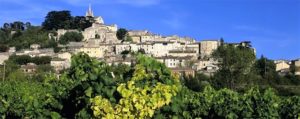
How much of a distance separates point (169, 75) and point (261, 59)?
7077 cm

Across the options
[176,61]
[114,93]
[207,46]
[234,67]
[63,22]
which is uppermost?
[63,22]

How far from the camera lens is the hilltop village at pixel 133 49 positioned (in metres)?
82.2

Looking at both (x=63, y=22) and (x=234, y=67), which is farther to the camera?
(x=63, y=22)

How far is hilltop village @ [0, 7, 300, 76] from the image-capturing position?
82.2 m

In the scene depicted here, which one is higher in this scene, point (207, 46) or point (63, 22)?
point (63, 22)

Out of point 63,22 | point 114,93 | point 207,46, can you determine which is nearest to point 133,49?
point 207,46

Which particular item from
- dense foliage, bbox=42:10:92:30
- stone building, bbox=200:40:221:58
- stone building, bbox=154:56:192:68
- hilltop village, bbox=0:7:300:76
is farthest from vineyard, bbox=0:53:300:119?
dense foliage, bbox=42:10:92:30

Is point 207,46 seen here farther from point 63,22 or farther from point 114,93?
point 114,93

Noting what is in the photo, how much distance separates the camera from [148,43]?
9112 centimetres

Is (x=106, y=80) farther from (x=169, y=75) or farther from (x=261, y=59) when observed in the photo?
(x=261, y=59)

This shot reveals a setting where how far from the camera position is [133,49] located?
9106 cm

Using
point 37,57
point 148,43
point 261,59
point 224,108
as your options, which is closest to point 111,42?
point 148,43

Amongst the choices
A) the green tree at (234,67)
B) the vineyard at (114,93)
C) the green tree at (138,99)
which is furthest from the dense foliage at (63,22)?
the green tree at (138,99)

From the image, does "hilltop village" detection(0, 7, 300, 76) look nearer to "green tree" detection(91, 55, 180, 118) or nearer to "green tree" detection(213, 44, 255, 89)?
"green tree" detection(213, 44, 255, 89)
